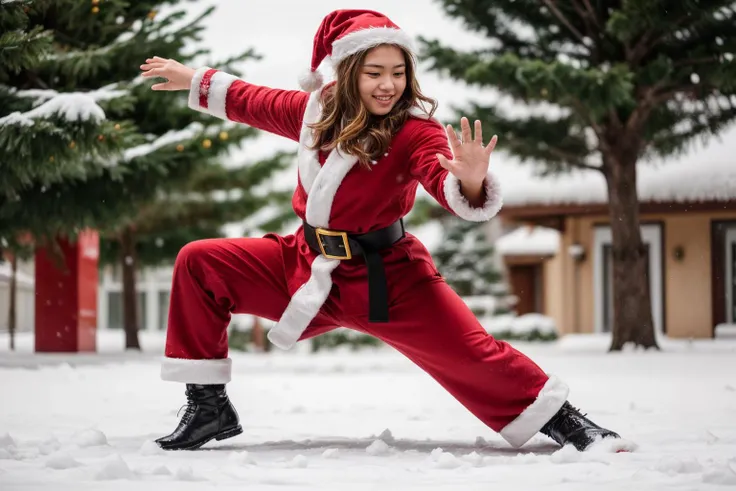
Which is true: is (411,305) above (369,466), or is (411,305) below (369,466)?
above

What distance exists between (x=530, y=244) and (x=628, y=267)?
9224 millimetres

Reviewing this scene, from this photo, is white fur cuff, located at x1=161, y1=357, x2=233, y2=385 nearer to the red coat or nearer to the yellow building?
the red coat

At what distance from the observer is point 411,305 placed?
2.87 metres

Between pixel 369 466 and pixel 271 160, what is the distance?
33.6ft

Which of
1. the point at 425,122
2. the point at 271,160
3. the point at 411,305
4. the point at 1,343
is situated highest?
the point at 271,160

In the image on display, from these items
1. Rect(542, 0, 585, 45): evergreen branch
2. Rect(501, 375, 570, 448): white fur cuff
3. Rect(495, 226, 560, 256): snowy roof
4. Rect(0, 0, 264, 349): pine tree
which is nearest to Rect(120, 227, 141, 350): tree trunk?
Rect(0, 0, 264, 349): pine tree

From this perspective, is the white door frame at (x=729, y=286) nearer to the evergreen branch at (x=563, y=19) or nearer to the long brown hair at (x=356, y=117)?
the evergreen branch at (x=563, y=19)

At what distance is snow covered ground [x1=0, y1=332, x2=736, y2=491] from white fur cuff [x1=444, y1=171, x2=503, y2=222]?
26.5 inches

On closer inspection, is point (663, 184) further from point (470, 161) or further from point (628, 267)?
point (470, 161)

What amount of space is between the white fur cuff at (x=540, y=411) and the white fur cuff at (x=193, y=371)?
93 cm

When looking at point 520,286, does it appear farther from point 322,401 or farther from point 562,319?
point 322,401

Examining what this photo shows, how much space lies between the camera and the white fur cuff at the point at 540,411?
2791mm

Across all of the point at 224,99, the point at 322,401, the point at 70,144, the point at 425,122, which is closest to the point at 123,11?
the point at 70,144

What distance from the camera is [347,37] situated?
2910 millimetres
